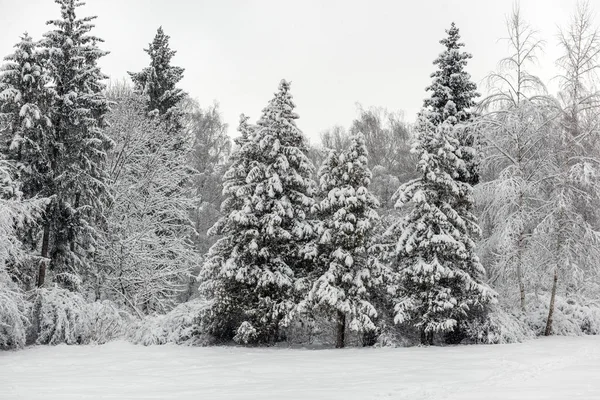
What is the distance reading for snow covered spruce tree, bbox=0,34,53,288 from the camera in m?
18.2

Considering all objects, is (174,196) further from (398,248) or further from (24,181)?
(398,248)

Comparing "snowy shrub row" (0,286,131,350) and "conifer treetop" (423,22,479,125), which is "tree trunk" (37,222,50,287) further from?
"conifer treetop" (423,22,479,125)

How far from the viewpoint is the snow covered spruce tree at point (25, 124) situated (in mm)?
18250

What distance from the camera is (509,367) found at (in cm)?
1210

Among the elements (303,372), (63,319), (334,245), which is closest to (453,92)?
(334,245)

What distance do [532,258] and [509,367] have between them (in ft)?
29.2

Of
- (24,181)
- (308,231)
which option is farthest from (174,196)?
(308,231)

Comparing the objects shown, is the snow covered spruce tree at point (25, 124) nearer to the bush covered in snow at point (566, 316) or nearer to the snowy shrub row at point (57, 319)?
the snowy shrub row at point (57, 319)

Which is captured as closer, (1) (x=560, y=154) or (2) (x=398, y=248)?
(2) (x=398, y=248)

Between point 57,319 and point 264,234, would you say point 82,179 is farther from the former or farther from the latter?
point 264,234

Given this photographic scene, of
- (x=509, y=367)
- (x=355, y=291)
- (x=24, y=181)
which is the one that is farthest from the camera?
(x=24, y=181)

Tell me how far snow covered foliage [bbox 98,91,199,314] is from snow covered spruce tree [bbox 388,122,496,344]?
1126 centimetres

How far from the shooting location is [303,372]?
12.0 meters

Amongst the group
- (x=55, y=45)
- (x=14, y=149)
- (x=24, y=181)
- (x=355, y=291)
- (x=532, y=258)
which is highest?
(x=55, y=45)
